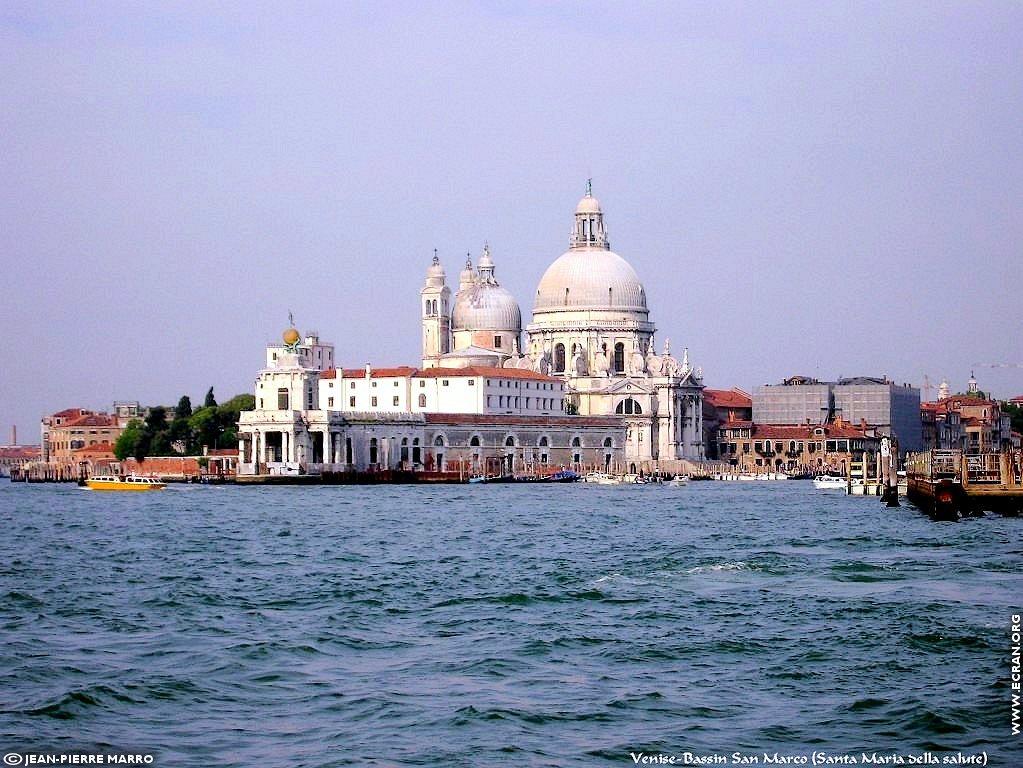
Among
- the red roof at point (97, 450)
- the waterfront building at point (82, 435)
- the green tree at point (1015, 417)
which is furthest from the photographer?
the green tree at point (1015, 417)

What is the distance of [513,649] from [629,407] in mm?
88094

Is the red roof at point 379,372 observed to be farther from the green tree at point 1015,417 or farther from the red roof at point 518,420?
the green tree at point 1015,417

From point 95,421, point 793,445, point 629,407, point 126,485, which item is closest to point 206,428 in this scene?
point 629,407

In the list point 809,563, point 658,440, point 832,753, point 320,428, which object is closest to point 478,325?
point 658,440

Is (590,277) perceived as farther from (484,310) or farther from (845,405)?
(845,405)

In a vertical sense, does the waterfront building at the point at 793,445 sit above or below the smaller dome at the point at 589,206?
below

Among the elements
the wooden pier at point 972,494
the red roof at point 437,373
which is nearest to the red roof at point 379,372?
the red roof at point 437,373

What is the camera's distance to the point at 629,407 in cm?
10688

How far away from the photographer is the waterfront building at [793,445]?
10944 cm

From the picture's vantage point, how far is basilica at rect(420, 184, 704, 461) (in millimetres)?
106312

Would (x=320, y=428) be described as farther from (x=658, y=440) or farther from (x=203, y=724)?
(x=203, y=724)

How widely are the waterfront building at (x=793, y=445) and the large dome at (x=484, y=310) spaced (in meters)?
15.0

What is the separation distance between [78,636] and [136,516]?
29721 millimetres

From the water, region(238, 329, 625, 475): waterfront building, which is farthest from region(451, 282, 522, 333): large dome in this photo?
the water
